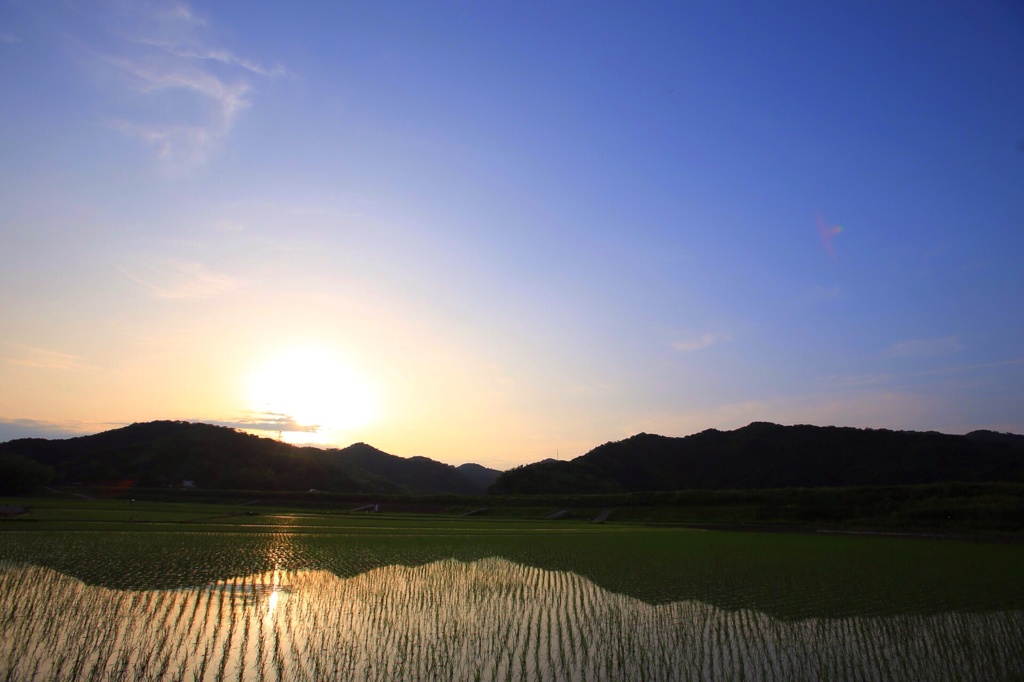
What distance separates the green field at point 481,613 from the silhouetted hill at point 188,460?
84.5 metres

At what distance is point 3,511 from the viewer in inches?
1166

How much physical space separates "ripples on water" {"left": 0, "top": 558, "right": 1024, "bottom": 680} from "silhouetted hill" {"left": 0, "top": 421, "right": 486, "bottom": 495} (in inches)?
3513

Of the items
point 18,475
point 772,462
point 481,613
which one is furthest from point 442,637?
point 772,462

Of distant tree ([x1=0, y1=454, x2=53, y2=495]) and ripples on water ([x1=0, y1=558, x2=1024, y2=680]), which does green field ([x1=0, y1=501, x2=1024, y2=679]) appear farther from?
distant tree ([x1=0, y1=454, x2=53, y2=495])

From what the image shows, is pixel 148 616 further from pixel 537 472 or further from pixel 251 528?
pixel 537 472

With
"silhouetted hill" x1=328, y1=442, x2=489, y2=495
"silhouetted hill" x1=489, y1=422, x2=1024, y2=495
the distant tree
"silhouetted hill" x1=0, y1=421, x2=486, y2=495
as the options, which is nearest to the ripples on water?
the distant tree

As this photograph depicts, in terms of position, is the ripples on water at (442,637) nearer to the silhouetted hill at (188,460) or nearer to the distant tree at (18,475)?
the distant tree at (18,475)

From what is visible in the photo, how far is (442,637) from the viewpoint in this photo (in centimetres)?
967

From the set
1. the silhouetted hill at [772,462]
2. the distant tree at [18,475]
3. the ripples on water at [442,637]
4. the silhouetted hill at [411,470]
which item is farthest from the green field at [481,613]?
the silhouetted hill at [411,470]

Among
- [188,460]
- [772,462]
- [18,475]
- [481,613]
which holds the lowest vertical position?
[481,613]

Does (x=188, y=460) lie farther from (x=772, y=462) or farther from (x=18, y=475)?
(x=772, y=462)

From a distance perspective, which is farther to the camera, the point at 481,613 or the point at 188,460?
the point at 188,460

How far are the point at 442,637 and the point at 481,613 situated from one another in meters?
2.01

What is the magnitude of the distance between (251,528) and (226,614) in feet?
67.0
